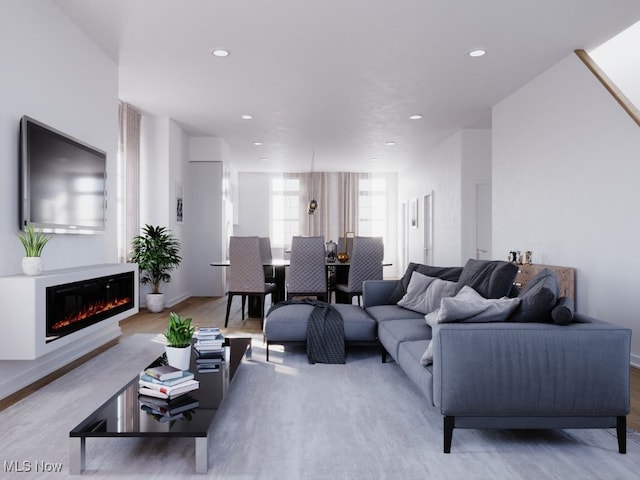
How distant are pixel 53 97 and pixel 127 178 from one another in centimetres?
272

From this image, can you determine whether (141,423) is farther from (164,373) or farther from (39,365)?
(39,365)

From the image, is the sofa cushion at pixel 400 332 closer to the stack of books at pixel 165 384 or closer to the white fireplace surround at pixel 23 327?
the stack of books at pixel 165 384

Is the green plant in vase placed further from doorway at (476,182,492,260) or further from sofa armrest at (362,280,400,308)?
doorway at (476,182,492,260)

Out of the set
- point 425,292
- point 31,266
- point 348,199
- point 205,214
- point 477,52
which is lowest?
point 425,292

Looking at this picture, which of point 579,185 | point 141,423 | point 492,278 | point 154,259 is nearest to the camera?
point 141,423

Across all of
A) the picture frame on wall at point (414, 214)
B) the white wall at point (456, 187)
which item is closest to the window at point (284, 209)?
the picture frame on wall at point (414, 214)

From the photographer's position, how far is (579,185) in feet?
14.5

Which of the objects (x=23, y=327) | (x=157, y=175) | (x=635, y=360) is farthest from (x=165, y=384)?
(x=157, y=175)

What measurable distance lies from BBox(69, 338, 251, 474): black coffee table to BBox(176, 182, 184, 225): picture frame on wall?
16.7ft

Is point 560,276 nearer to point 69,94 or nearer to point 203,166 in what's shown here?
point 69,94

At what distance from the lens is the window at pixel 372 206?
12508 mm

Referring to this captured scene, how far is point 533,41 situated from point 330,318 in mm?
3035

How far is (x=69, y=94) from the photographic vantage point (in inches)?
153

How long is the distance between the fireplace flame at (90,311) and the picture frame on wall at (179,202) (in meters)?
3.10
